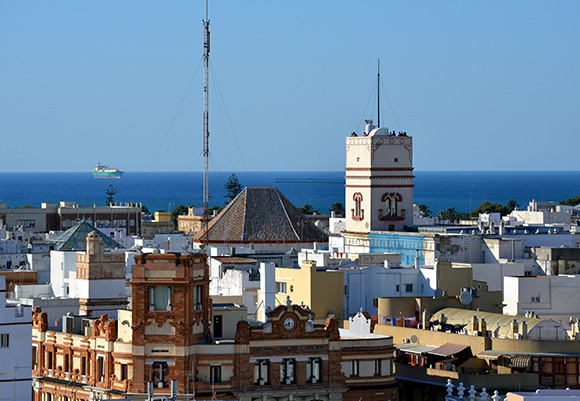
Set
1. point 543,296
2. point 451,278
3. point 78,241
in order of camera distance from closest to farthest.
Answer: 1. point 543,296
2. point 451,278
3. point 78,241

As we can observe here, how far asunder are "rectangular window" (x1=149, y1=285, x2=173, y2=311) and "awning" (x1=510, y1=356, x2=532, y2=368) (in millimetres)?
10410

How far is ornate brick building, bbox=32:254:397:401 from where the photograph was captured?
5138 cm

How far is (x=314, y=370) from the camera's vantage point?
2083 inches

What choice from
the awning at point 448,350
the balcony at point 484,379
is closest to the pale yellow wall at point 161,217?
the awning at point 448,350

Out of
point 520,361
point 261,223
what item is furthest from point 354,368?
point 261,223

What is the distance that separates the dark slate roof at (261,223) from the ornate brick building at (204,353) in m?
33.0

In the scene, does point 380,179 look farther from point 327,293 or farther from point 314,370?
point 314,370

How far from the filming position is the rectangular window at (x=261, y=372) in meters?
52.2

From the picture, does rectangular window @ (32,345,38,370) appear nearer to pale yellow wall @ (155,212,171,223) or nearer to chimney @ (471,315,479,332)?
chimney @ (471,315,479,332)

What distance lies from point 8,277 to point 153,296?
106ft

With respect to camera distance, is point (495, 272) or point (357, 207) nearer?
point (495, 272)

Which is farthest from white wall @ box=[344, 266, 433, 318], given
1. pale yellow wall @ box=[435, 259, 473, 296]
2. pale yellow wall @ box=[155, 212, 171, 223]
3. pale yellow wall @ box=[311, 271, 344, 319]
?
pale yellow wall @ box=[155, 212, 171, 223]

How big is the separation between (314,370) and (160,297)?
4824 millimetres

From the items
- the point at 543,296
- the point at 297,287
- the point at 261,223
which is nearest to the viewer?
the point at 297,287
